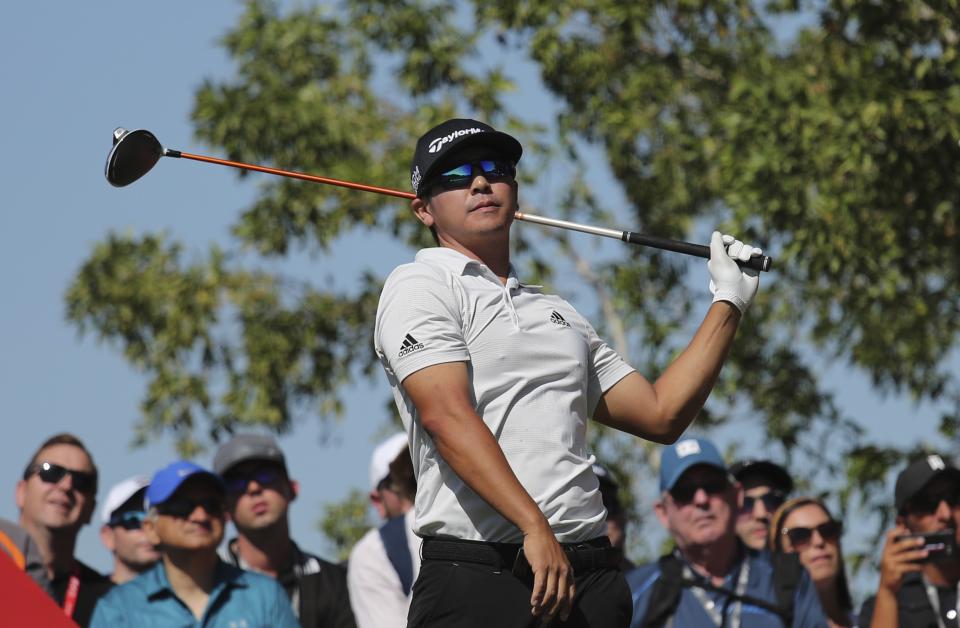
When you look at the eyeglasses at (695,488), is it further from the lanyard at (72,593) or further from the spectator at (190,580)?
the lanyard at (72,593)

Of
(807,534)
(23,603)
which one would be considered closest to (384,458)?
(807,534)

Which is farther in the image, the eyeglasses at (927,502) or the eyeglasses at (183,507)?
the eyeglasses at (183,507)

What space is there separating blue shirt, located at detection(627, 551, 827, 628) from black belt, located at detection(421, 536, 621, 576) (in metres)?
2.76

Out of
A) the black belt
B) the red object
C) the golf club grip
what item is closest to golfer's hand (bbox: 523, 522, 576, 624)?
the black belt

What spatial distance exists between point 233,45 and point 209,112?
5.39 ft

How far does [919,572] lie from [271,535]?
2918mm

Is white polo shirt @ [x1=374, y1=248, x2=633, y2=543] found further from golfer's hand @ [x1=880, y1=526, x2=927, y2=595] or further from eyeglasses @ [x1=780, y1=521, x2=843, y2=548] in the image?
eyeglasses @ [x1=780, y1=521, x2=843, y2=548]

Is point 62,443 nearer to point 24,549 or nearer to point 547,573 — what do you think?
point 24,549

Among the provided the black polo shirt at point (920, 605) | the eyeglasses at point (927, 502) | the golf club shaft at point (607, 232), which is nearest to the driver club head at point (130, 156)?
the golf club shaft at point (607, 232)

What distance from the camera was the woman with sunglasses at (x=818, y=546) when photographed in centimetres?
783

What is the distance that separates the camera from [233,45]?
18969 millimetres

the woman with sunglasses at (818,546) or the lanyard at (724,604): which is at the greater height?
the woman with sunglasses at (818,546)

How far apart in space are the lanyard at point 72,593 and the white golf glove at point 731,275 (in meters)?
4.07

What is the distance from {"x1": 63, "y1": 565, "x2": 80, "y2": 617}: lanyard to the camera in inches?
301
